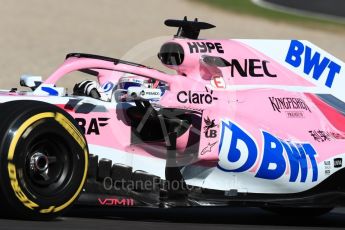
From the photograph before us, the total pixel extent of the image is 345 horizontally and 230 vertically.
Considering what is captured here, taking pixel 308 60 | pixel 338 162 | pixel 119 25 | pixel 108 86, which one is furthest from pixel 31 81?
pixel 119 25

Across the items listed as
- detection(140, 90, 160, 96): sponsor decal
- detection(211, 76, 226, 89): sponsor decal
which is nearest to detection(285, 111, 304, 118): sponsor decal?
detection(211, 76, 226, 89): sponsor decal

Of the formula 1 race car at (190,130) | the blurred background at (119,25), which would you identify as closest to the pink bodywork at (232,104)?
the formula 1 race car at (190,130)

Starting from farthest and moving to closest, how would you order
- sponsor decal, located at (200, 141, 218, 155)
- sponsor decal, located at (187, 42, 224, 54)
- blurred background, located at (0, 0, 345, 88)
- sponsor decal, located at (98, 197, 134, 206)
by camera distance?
1. blurred background, located at (0, 0, 345, 88)
2. sponsor decal, located at (187, 42, 224, 54)
3. sponsor decal, located at (200, 141, 218, 155)
4. sponsor decal, located at (98, 197, 134, 206)

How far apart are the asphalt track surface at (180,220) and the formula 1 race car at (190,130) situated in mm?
178

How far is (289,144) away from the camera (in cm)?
777

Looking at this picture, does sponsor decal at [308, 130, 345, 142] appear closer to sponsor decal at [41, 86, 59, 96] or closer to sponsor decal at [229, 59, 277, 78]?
sponsor decal at [229, 59, 277, 78]

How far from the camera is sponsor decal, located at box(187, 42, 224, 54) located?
25.7ft

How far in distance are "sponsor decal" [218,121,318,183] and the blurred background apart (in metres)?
11.8

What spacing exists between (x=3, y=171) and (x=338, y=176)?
318 cm

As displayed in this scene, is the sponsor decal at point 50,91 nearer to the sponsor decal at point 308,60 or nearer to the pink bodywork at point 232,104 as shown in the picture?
the pink bodywork at point 232,104

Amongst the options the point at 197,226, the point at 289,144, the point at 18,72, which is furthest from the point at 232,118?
the point at 18,72

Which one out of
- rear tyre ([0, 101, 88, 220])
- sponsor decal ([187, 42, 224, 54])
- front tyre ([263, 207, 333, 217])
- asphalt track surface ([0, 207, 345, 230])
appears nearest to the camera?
rear tyre ([0, 101, 88, 220])

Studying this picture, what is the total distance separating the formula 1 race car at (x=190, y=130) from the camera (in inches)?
263
